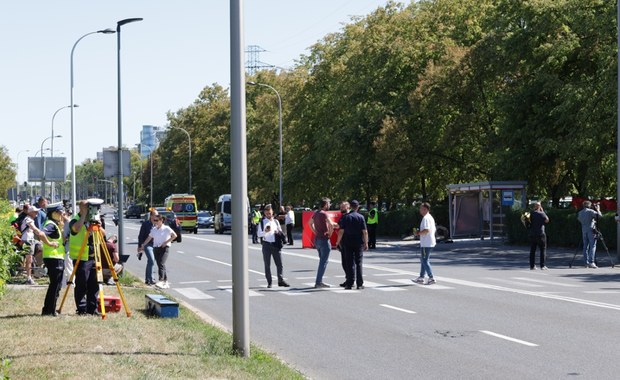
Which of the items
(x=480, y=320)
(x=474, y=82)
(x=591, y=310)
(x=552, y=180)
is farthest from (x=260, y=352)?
(x=474, y=82)

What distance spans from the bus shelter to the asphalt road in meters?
12.7

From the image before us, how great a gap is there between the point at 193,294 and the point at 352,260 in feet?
11.1

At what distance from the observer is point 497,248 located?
38.1 metres

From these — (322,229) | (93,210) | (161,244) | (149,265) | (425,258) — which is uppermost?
(93,210)

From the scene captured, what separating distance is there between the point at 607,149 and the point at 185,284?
707 inches

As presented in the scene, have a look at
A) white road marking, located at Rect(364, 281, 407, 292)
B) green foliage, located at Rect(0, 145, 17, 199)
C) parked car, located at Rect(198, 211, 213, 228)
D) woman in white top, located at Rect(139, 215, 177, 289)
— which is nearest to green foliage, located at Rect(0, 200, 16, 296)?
woman in white top, located at Rect(139, 215, 177, 289)

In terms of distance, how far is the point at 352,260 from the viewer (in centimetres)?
2084

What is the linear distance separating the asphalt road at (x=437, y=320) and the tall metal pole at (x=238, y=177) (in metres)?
1.06

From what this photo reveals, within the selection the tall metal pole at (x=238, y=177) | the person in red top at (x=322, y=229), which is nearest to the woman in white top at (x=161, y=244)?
the person in red top at (x=322, y=229)

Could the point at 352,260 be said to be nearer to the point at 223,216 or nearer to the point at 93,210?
the point at 93,210

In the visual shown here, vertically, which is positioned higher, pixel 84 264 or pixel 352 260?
pixel 84 264

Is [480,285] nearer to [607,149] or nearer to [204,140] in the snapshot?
[607,149]

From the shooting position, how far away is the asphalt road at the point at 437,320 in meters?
10.9

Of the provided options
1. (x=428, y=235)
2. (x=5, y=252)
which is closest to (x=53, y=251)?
(x=5, y=252)
